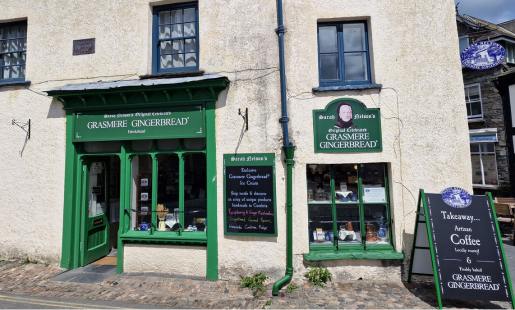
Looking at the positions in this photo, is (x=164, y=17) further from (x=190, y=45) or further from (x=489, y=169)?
(x=489, y=169)

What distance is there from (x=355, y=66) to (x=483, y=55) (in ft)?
7.95

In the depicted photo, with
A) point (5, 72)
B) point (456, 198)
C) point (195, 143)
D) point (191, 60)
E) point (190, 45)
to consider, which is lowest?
point (456, 198)

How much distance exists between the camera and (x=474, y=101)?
1278 centimetres

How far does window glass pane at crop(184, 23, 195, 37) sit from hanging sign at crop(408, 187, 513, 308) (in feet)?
18.2

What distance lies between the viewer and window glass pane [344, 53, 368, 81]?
5.55 metres

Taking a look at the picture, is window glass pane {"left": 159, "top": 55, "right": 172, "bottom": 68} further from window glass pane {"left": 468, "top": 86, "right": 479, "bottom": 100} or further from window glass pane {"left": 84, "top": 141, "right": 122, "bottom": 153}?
window glass pane {"left": 468, "top": 86, "right": 479, "bottom": 100}

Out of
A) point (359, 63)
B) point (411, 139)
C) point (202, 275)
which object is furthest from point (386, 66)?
point (202, 275)

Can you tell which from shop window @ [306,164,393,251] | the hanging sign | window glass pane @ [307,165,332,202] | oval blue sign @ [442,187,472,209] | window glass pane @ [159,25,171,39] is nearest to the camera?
the hanging sign

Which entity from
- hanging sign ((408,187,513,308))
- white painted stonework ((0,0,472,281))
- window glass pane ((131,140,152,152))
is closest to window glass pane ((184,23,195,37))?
white painted stonework ((0,0,472,281))

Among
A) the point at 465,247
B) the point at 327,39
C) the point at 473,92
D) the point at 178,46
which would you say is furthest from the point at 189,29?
the point at 473,92

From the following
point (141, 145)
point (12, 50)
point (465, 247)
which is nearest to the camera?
point (465, 247)

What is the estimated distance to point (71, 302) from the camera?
4488mm

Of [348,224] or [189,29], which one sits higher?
[189,29]

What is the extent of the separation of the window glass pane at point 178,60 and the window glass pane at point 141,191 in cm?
214
